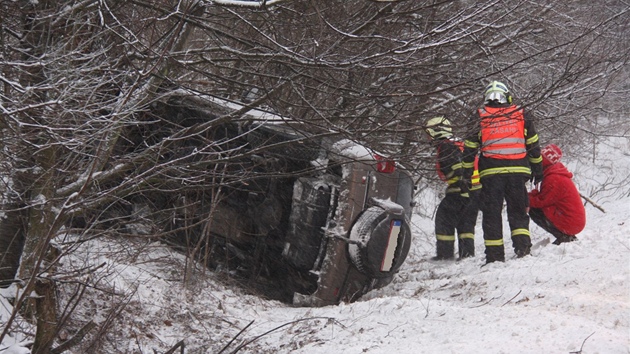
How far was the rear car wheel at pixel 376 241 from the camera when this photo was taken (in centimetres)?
637

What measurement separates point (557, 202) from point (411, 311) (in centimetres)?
310

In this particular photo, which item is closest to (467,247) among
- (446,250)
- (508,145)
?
(446,250)

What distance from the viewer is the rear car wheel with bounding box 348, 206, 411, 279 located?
20.9 feet

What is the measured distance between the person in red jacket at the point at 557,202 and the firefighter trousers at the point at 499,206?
0.49m

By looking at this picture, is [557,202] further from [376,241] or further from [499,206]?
Result: [376,241]

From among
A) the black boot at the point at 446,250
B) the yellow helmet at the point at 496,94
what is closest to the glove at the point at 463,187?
the black boot at the point at 446,250

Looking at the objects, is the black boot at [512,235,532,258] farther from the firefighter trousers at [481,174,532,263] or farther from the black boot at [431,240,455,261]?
the black boot at [431,240,455,261]

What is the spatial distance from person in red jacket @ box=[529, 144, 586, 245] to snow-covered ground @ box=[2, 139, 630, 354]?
337mm

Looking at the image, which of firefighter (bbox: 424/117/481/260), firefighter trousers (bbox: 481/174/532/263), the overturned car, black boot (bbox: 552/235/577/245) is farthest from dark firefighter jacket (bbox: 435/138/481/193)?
the overturned car

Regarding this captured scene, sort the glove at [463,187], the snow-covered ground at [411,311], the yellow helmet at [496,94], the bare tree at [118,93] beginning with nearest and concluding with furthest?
the bare tree at [118,93], the snow-covered ground at [411,311], the yellow helmet at [496,94], the glove at [463,187]

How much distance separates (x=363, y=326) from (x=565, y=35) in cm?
716

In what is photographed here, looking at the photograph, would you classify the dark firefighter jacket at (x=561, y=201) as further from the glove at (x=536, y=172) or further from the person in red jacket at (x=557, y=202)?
the glove at (x=536, y=172)

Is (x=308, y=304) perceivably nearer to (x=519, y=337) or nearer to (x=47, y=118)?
(x=519, y=337)

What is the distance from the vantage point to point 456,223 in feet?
29.4
